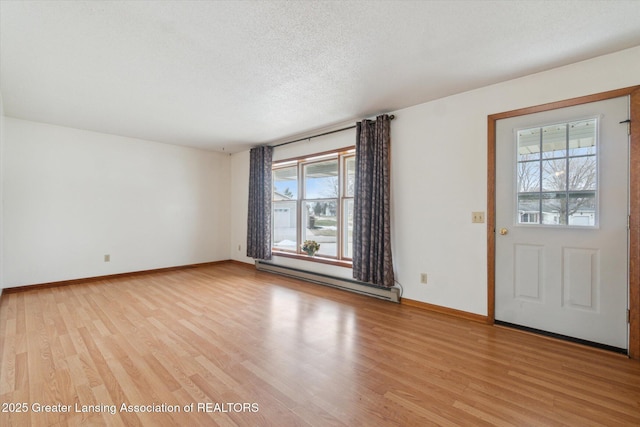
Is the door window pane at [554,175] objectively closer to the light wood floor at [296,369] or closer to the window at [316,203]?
the light wood floor at [296,369]

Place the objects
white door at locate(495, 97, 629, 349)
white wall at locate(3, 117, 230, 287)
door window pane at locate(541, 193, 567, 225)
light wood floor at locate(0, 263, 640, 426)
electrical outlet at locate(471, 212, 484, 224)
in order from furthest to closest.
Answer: white wall at locate(3, 117, 230, 287)
electrical outlet at locate(471, 212, 484, 224)
door window pane at locate(541, 193, 567, 225)
white door at locate(495, 97, 629, 349)
light wood floor at locate(0, 263, 640, 426)

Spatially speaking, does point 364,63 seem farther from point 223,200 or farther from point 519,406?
point 223,200

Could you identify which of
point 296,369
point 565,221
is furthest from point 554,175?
point 296,369

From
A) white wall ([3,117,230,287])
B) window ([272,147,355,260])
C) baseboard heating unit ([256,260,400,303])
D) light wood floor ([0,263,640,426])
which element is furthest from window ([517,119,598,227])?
white wall ([3,117,230,287])

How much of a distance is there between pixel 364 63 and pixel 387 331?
2.53m

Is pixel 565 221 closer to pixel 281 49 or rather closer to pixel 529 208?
pixel 529 208

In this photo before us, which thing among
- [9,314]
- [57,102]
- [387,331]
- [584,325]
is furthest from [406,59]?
[9,314]

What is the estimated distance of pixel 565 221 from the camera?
2553 millimetres

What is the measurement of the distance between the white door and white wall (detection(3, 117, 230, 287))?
5428 millimetres

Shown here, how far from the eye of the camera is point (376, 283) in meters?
3.69

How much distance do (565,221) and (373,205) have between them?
194 centimetres

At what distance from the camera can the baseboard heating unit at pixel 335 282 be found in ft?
12.0

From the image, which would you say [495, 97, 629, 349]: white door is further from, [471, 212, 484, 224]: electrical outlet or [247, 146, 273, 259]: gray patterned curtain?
[247, 146, 273, 259]: gray patterned curtain

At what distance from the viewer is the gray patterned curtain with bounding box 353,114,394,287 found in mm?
3598
